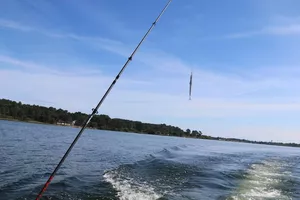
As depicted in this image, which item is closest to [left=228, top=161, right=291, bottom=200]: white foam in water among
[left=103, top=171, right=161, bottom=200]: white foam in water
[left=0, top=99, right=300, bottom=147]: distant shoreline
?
[left=103, top=171, right=161, bottom=200]: white foam in water

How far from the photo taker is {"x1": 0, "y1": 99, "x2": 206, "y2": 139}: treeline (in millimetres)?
147375

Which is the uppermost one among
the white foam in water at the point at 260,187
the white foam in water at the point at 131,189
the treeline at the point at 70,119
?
the treeline at the point at 70,119

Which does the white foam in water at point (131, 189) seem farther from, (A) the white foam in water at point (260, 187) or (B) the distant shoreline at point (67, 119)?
(B) the distant shoreline at point (67, 119)

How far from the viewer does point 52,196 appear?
12.0 m

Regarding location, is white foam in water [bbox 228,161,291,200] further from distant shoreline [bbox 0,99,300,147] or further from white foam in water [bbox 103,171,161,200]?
distant shoreline [bbox 0,99,300,147]

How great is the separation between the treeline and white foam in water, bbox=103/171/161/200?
120 m

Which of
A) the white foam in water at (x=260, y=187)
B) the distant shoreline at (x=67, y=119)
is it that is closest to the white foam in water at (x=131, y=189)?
the white foam in water at (x=260, y=187)

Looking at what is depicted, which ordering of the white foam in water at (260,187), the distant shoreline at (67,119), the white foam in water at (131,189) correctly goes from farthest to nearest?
the distant shoreline at (67,119), the white foam in water at (260,187), the white foam in water at (131,189)

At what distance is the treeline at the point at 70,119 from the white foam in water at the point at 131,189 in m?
120

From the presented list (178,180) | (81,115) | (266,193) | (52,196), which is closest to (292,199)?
(266,193)

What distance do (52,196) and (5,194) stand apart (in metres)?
1.73

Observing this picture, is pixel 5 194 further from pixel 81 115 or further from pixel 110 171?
pixel 81 115

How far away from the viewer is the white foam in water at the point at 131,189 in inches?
519

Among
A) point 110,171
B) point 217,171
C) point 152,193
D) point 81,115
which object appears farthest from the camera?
point 81,115
